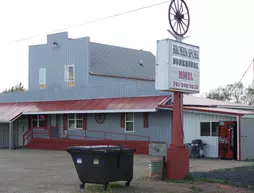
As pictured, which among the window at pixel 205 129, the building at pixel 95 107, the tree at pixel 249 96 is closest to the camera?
the window at pixel 205 129

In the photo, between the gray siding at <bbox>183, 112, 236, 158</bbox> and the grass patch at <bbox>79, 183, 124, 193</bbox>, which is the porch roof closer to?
the gray siding at <bbox>183, 112, 236, 158</bbox>

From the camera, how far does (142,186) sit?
14.0 m

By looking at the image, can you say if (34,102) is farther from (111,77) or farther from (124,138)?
(124,138)

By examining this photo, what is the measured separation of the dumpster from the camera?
42.2 ft

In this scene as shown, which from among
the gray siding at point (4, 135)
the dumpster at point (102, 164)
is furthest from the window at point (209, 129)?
the gray siding at point (4, 135)

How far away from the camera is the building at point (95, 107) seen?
1034 inches

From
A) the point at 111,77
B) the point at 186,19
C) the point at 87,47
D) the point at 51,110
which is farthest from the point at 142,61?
the point at 186,19

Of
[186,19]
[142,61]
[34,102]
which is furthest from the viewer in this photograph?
[142,61]

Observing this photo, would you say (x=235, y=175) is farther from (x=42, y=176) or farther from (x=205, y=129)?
(x=205, y=129)

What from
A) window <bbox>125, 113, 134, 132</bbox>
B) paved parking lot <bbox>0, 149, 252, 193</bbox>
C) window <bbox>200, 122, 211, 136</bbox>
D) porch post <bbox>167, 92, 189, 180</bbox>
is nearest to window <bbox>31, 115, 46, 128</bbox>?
window <bbox>125, 113, 134, 132</bbox>

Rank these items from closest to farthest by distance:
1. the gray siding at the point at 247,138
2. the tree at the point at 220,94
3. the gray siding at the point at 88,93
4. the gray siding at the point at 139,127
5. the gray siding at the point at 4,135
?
the gray siding at the point at 247,138
the gray siding at the point at 139,127
the gray siding at the point at 88,93
the gray siding at the point at 4,135
the tree at the point at 220,94

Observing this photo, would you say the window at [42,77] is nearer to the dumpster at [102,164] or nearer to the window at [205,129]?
the window at [205,129]

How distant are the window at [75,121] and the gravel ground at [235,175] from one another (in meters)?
16.7

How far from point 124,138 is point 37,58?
11.9 meters
